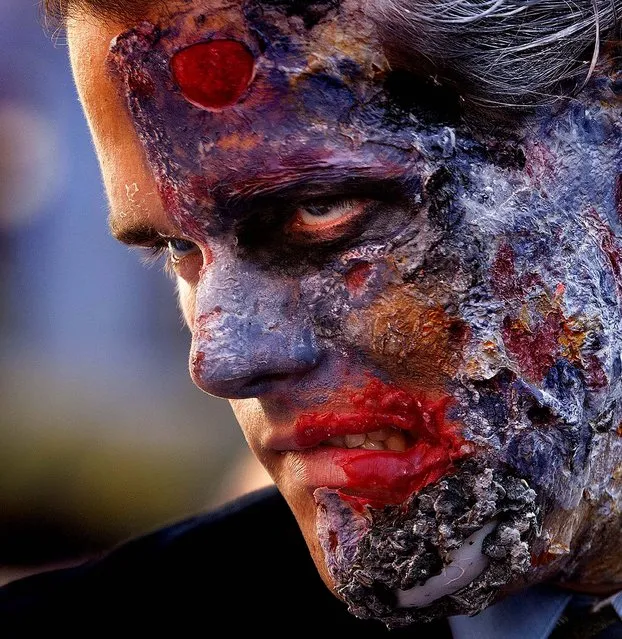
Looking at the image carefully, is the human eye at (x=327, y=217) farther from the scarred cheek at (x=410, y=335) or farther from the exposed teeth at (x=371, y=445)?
the exposed teeth at (x=371, y=445)

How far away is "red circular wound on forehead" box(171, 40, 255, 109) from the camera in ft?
3.55

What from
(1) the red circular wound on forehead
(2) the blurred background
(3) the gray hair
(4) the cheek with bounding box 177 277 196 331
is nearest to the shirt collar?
(4) the cheek with bounding box 177 277 196 331

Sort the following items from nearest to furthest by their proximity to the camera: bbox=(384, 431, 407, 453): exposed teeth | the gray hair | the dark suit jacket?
the gray hair, bbox=(384, 431, 407, 453): exposed teeth, the dark suit jacket

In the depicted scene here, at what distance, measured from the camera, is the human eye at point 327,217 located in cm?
111

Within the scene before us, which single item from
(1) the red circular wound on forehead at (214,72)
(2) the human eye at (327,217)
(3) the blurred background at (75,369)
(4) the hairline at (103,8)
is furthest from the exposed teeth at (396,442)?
(3) the blurred background at (75,369)

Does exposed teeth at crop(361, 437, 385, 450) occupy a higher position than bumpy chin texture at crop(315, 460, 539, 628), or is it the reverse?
exposed teeth at crop(361, 437, 385, 450)

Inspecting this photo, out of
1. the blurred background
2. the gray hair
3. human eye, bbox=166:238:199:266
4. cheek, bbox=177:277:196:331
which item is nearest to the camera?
the gray hair

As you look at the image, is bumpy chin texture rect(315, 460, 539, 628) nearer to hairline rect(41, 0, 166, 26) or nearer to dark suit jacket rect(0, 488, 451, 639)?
dark suit jacket rect(0, 488, 451, 639)

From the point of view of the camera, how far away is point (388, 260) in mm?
1105

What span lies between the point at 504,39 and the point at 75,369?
3.71 meters

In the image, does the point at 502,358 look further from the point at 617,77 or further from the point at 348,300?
the point at 617,77

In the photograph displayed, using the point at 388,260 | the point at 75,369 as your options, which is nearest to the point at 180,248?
the point at 388,260

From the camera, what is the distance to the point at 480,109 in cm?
111

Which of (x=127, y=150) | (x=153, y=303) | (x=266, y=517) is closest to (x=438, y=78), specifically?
(x=127, y=150)
